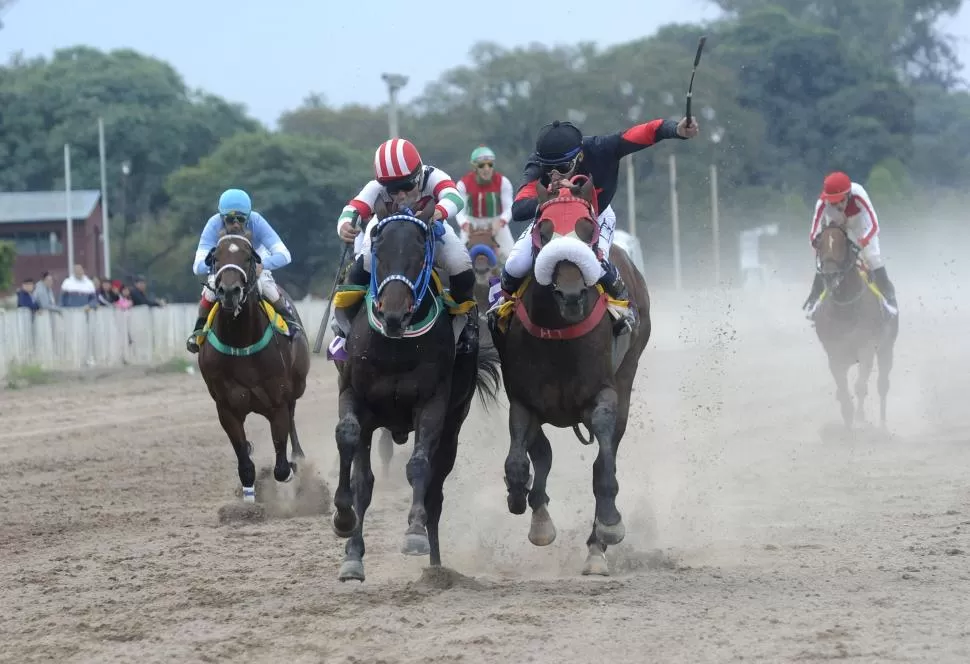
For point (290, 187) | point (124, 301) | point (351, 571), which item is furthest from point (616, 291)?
point (290, 187)

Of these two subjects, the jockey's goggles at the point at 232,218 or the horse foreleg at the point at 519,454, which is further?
the jockey's goggles at the point at 232,218

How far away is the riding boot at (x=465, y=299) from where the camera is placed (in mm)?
8219

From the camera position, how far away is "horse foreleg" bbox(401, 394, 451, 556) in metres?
7.29

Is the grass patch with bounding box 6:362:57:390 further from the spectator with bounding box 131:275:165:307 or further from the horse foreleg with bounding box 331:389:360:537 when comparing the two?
the horse foreleg with bounding box 331:389:360:537

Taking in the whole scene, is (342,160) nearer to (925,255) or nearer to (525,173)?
(925,255)

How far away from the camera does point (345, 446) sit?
7535mm

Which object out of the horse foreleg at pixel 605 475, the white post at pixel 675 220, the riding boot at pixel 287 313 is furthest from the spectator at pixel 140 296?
the white post at pixel 675 220

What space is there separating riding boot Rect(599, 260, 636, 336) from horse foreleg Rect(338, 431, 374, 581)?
151cm

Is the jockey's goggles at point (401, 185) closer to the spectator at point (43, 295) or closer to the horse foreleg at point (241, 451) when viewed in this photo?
the horse foreleg at point (241, 451)

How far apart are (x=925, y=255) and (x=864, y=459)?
34.4 metres

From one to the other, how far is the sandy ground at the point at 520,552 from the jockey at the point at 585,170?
1671 mm

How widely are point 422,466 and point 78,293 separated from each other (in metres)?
21.2

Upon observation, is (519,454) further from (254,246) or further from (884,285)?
(884,285)

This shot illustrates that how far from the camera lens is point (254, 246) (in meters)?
11.5
